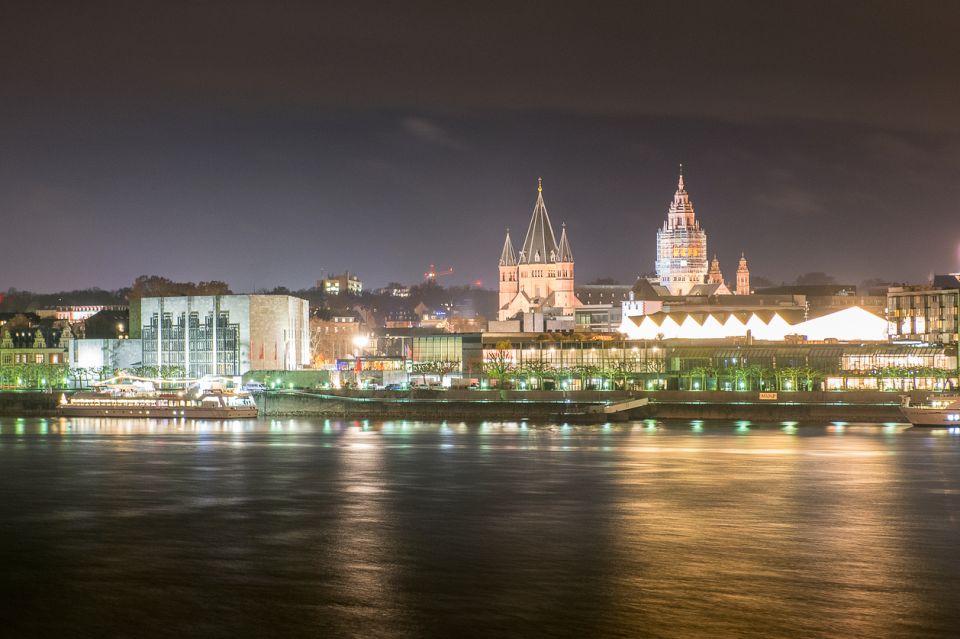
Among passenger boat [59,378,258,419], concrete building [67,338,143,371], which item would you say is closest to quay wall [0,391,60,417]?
passenger boat [59,378,258,419]

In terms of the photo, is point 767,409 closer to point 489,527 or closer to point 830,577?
point 489,527

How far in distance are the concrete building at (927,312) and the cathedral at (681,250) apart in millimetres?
79848

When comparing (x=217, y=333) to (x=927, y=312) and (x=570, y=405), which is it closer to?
(x=570, y=405)

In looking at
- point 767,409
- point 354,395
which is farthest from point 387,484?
point 354,395

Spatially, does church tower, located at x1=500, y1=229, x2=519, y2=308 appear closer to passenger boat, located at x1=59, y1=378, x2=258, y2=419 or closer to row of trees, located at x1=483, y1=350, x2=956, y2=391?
row of trees, located at x1=483, y1=350, x2=956, y2=391

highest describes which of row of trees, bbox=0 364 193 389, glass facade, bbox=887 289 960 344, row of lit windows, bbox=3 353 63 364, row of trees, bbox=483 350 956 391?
glass facade, bbox=887 289 960 344

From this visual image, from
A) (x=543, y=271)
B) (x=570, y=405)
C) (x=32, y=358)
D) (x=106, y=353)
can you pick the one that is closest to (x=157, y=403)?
(x=106, y=353)

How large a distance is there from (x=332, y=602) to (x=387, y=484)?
17895 millimetres

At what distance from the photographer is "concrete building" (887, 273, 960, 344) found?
10025 cm

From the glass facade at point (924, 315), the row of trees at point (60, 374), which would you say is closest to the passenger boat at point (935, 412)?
the glass facade at point (924, 315)

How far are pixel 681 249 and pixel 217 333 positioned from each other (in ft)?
351

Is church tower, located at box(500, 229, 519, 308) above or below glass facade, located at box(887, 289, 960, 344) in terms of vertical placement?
above

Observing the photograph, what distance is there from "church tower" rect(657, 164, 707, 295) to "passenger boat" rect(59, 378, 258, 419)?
366ft

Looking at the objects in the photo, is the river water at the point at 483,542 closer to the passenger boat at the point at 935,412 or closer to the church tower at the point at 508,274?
the passenger boat at the point at 935,412
